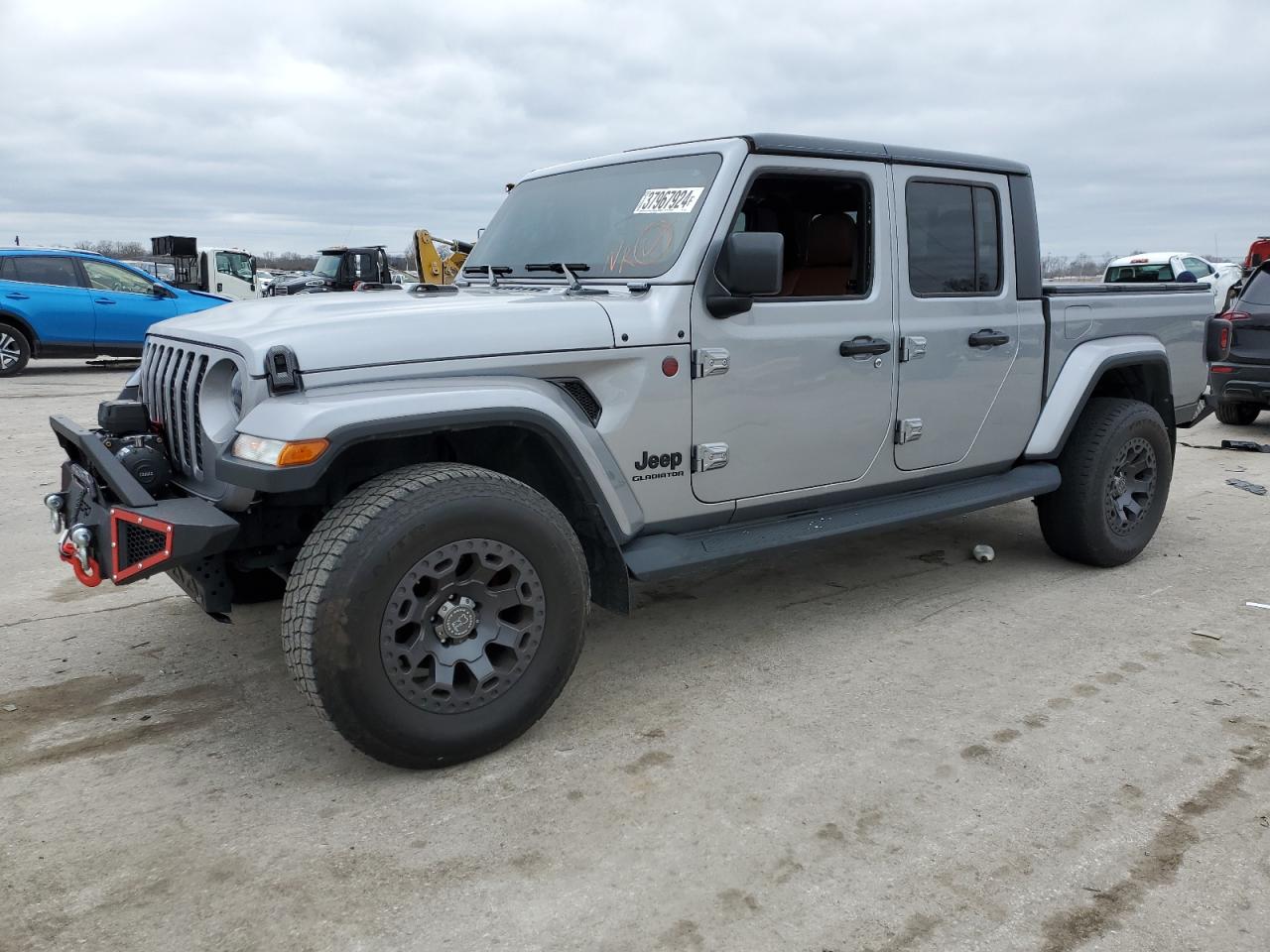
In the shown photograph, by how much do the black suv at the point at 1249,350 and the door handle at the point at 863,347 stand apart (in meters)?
6.26

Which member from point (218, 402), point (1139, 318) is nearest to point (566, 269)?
point (218, 402)

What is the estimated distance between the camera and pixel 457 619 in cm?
300

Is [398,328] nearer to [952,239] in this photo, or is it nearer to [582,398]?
[582,398]

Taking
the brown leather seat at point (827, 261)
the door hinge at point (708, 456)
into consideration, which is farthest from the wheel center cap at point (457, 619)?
the brown leather seat at point (827, 261)

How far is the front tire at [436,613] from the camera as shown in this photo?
9.15 ft

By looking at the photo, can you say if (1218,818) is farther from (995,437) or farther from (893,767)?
(995,437)

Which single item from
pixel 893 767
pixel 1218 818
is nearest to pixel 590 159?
pixel 893 767

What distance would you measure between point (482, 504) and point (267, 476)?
1.97 ft

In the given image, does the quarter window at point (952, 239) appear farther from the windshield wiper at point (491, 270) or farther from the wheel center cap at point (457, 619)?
the wheel center cap at point (457, 619)

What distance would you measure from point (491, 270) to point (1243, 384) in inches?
301

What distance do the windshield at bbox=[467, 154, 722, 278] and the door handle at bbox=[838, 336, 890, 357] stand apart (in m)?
0.81

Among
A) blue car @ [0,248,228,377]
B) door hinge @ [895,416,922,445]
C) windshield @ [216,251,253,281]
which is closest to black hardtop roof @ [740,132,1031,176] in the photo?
door hinge @ [895,416,922,445]

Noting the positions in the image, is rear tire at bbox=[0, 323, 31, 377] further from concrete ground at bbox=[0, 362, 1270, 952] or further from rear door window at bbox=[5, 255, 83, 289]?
concrete ground at bbox=[0, 362, 1270, 952]

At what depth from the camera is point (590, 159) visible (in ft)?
14.4
